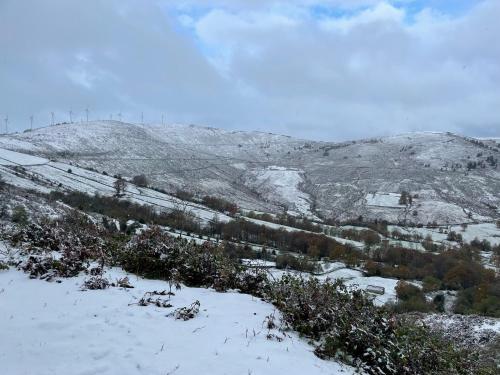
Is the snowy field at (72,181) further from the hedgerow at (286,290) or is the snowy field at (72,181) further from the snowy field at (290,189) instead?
the hedgerow at (286,290)

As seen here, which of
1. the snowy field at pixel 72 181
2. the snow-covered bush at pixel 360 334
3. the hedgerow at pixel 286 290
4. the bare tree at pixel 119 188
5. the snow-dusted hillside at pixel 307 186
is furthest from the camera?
the snow-dusted hillside at pixel 307 186

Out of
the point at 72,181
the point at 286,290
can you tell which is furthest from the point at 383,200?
the point at 286,290

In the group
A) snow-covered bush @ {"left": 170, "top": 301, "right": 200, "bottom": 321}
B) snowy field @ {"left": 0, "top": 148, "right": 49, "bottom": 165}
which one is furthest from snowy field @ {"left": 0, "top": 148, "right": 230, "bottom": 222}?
snow-covered bush @ {"left": 170, "top": 301, "right": 200, "bottom": 321}

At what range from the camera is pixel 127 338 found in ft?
25.6

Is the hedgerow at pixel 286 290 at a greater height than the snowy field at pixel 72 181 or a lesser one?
lesser

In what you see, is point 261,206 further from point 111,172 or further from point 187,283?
point 187,283

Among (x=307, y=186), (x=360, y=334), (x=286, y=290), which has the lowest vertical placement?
(x=360, y=334)

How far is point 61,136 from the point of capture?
190 meters

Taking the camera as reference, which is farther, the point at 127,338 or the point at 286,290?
the point at 286,290

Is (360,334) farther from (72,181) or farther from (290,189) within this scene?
(290,189)

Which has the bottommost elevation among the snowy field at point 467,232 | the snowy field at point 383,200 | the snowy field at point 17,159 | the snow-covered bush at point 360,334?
the snowy field at point 467,232

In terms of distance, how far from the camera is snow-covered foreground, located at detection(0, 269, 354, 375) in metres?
6.94

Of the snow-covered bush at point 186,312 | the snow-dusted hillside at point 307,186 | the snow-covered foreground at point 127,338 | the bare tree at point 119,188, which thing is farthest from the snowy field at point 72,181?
the snow-covered bush at point 186,312

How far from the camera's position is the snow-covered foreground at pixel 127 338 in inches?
273
